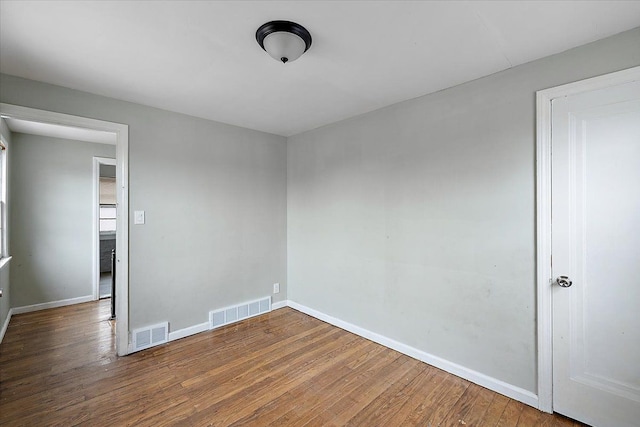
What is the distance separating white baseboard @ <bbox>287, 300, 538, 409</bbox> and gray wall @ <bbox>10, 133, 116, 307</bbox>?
3668 mm

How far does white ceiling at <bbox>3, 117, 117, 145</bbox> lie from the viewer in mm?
3414

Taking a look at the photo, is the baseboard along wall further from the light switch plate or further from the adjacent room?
the light switch plate

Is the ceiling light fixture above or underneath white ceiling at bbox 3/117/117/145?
underneath

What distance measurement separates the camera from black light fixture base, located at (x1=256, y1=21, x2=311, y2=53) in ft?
5.21

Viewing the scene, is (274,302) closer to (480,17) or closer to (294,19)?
(294,19)

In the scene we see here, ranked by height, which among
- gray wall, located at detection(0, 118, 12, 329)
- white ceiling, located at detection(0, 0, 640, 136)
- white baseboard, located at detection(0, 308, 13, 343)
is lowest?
white baseboard, located at detection(0, 308, 13, 343)

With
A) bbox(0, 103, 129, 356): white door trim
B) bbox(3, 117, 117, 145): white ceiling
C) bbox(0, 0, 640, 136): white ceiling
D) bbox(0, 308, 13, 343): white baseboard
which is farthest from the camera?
bbox(3, 117, 117, 145): white ceiling

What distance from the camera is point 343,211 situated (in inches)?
130

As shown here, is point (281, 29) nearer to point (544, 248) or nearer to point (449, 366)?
point (544, 248)

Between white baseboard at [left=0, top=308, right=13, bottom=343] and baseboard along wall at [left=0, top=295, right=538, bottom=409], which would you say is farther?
white baseboard at [left=0, top=308, right=13, bottom=343]

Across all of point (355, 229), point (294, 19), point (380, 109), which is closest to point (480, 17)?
point (294, 19)

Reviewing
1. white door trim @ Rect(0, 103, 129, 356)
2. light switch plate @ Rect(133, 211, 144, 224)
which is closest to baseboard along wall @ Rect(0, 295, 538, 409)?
white door trim @ Rect(0, 103, 129, 356)

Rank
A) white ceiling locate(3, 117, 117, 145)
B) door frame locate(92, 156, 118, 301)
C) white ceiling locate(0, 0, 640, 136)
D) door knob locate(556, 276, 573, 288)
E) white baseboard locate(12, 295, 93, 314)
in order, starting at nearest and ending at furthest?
1. white ceiling locate(0, 0, 640, 136)
2. door knob locate(556, 276, 573, 288)
3. white ceiling locate(3, 117, 117, 145)
4. white baseboard locate(12, 295, 93, 314)
5. door frame locate(92, 156, 118, 301)

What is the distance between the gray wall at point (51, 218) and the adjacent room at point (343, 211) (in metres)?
0.05
